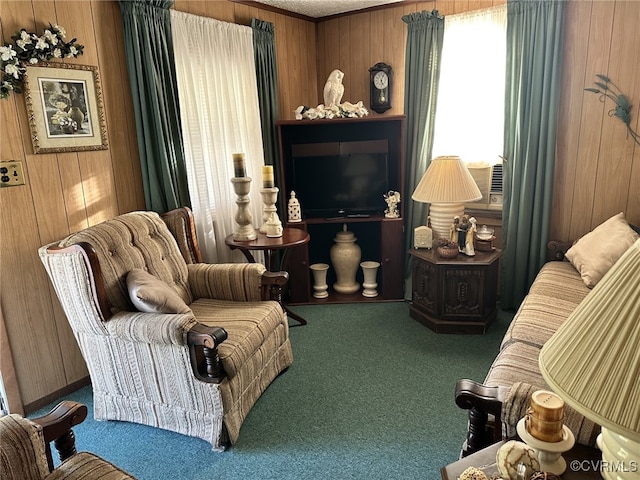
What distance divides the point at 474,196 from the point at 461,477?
2.39m

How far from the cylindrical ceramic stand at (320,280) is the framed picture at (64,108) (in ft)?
6.32

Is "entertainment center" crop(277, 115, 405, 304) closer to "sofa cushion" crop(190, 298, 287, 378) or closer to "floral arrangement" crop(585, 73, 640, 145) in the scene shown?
"sofa cushion" crop(190, 298, 287, 378)

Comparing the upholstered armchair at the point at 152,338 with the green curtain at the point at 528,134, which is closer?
the upholstered armchair at the point at 152,338

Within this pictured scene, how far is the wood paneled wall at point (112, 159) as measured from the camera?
94.4 inches

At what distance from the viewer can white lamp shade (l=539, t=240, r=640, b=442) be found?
708 millimetres

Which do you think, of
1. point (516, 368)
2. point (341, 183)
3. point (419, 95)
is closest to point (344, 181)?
point (341, 183)

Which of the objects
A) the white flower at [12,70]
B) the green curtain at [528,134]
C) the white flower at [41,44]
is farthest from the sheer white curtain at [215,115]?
the green curtain at [528,134]

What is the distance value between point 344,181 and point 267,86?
101cm

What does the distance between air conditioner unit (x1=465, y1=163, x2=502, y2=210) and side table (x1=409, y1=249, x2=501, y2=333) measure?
57 centimetres

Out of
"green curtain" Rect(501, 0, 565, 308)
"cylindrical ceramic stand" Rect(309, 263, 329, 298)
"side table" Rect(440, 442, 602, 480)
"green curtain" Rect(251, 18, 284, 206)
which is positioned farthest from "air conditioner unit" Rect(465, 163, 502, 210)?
"side table" Rect(440, 442, 602, 480)

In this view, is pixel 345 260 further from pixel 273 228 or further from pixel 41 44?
Result: pixel 41 44

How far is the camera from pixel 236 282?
279cm

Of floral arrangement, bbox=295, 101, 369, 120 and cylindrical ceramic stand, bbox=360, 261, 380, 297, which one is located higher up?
floral arrangement, bbox=295, 101, 369, 120

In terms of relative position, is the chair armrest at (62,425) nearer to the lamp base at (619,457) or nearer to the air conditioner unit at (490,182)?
the lamp base at (619,457)
